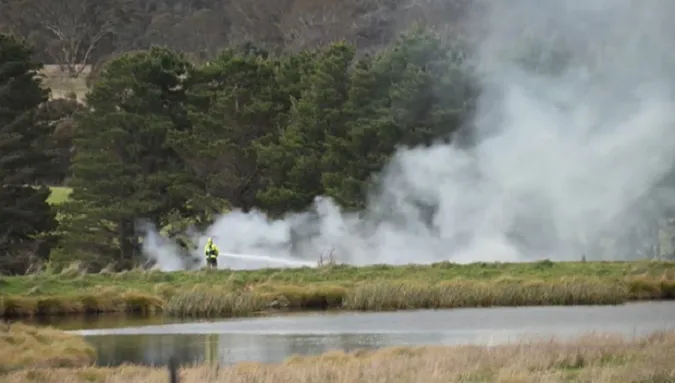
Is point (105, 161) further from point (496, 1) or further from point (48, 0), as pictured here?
point (48, 0)

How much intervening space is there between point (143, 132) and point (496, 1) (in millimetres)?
25224

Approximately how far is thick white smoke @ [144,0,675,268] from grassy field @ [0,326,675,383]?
3553 cm

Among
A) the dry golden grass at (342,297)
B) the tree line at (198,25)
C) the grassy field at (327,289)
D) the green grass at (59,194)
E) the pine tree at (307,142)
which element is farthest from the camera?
the tree line at (198,25)

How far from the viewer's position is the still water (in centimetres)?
3250

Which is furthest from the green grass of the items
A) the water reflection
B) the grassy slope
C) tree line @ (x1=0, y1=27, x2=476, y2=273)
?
the water reflection

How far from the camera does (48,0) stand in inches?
5118

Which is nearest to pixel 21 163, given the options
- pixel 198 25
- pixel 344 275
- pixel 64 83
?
pixel 344 275

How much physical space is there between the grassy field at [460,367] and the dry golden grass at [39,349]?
2787mm

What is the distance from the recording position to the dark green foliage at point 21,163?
64188mm

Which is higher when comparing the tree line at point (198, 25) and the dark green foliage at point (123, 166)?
the tree line at point (198, 25)

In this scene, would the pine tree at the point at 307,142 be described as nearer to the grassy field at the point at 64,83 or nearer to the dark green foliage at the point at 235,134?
the dark green foliage at the point at 235,134

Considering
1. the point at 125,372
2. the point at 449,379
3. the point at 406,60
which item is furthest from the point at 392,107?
the point at 449,379

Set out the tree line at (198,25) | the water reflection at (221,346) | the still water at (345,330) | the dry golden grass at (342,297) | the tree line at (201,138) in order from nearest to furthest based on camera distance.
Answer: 1. the water reflection at (221,346)
2. the still water at (345,330)
3. the dry golden grass at (342,297)
4. the tree line at (201,138)
5. the tree line at (198,25)

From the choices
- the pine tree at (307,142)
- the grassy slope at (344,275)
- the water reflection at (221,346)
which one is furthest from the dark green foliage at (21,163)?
the water reflection at (221,346)
